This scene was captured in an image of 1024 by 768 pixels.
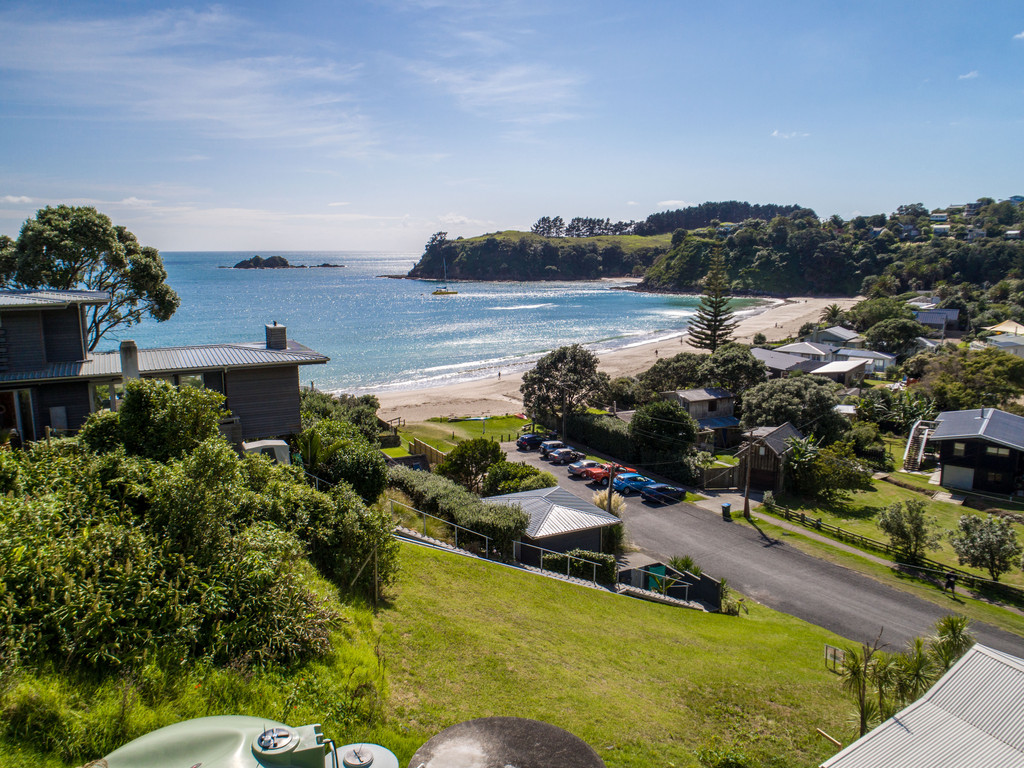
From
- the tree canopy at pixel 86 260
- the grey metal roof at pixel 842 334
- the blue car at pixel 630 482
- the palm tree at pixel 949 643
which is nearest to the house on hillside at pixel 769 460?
the blue car at pixel 630 482

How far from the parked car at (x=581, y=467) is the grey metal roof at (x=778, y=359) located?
1025 inches

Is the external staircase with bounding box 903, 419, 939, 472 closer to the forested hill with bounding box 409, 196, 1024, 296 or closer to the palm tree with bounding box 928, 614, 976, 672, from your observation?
the palm tree with bounding box 928, 614, 976, 672

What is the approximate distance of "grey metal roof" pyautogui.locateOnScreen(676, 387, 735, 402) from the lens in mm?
39531

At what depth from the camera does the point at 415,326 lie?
Result: 106 metres

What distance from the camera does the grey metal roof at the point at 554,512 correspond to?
18.7 m

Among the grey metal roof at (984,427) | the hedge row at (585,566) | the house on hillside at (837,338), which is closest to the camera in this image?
the hedge row at (585,566)

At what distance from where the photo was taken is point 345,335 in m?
94.8

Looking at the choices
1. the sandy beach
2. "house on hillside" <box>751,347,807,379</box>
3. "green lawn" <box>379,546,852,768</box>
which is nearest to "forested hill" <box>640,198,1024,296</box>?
the sandy beach

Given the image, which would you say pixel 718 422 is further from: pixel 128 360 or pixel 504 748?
pixel 504 748

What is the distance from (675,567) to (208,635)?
51.5ft

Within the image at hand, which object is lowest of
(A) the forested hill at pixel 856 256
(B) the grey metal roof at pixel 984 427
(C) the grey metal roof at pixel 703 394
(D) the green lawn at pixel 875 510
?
(D) the green lawn at pixel 875 510

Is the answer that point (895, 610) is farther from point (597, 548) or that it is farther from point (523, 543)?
point (523, 543)

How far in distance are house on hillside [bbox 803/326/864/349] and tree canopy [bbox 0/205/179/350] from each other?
63.7 m

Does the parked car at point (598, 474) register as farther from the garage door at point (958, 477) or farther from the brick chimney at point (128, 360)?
the brick chimney at point (128, 360)
